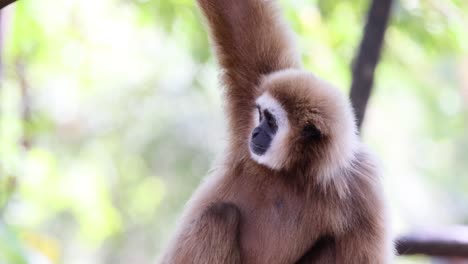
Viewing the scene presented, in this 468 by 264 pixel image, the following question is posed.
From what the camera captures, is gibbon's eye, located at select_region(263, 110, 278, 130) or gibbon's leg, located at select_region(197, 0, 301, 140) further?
gibbon's leg, located at select_region(197, 0, 301, 140)

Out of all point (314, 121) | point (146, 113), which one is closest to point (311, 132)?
point (314, 121)

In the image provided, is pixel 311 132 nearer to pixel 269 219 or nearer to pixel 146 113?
pixel 269 219

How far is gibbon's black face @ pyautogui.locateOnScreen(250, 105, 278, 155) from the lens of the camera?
134 inches

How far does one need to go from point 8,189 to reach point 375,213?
8.75ft

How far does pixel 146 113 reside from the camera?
463 inches

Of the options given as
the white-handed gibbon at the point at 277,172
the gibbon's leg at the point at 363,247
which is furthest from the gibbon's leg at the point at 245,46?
the gibbon's leg at the point at 363,247

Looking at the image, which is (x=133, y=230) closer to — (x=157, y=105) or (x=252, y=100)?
(x=157, y=105)

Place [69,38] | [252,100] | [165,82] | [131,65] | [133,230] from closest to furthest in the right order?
[252,100]
[69,38]
[131,65]
[165,82]
[133,230]

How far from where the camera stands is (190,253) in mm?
3502

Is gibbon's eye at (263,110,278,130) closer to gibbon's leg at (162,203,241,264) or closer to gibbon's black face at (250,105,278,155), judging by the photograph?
gibbon's black face at (250,105,278,155)

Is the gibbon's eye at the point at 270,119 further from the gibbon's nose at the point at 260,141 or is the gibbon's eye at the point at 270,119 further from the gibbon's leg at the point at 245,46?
the gibbon's leg at the point at 245,46

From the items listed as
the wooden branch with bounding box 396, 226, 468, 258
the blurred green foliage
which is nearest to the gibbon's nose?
the blurred green foliage

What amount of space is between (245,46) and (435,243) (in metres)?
1.53

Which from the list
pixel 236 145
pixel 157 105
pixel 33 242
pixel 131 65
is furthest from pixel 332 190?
pixel 157 105
